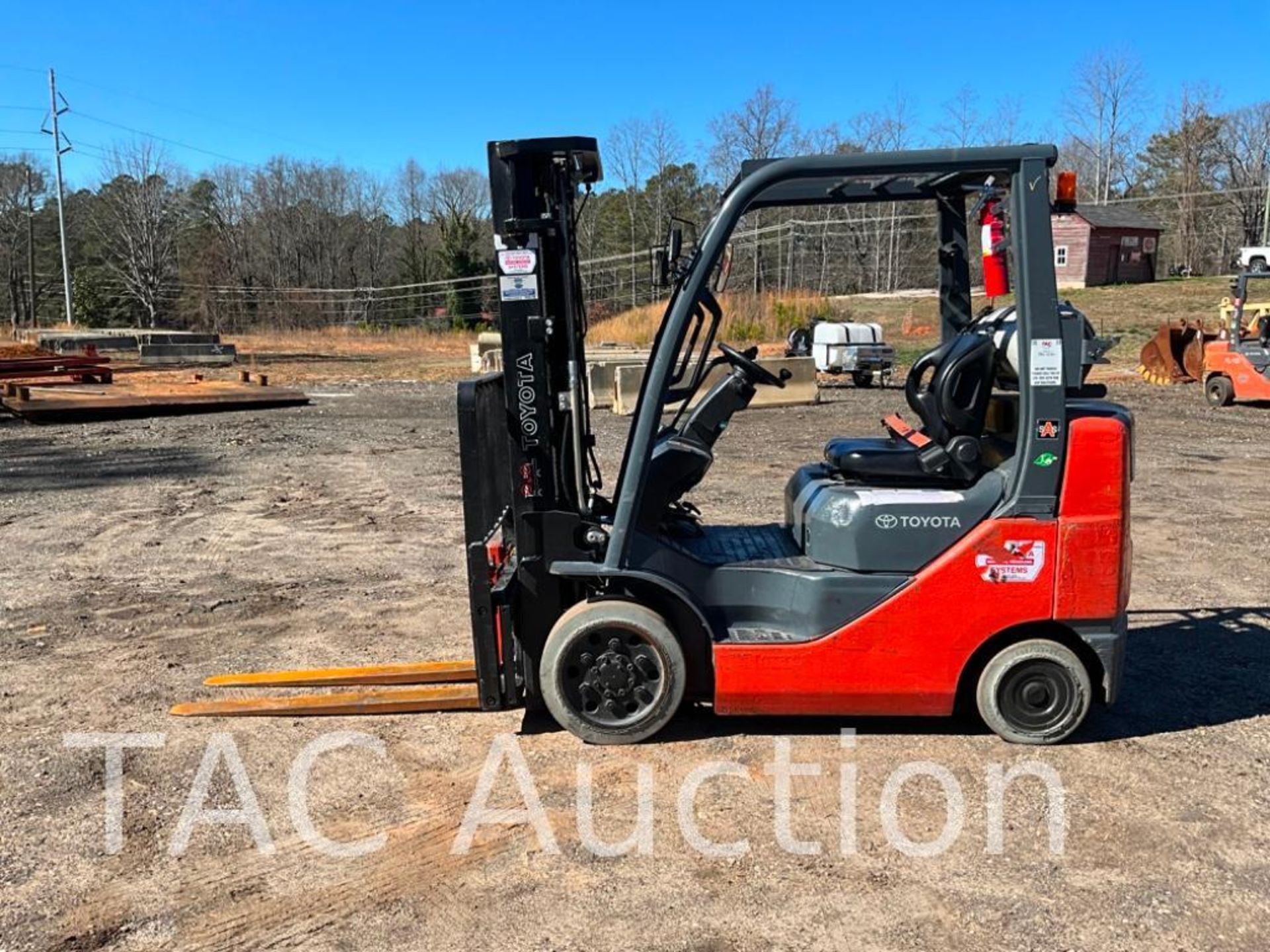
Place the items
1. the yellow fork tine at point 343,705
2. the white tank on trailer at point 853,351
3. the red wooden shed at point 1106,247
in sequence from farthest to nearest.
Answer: the red wooden shed at point 1106,247
the white tank on trailer at point 853,351
the yellow fork tine at point 343,705

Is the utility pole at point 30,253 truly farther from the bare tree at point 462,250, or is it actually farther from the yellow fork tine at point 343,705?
the yellow fork tine at point 343,705

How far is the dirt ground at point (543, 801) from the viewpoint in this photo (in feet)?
10.1

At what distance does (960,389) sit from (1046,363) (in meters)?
0.36

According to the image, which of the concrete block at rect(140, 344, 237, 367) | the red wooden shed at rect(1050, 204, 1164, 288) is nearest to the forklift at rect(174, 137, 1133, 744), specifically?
the concrete block at rect(140, 344, 237, 367)

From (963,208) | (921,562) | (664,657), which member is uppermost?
(963,208)

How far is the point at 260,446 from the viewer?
1375cm

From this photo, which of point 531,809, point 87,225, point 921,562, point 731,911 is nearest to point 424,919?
point 531,809

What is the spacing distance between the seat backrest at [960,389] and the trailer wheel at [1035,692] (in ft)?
3.16

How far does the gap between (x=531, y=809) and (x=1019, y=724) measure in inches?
83.5

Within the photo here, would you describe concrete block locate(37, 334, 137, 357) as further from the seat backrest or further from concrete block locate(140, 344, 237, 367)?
the seat backrest

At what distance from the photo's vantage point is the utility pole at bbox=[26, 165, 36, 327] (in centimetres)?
5328

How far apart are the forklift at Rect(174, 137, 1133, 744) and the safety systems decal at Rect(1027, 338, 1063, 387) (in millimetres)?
11

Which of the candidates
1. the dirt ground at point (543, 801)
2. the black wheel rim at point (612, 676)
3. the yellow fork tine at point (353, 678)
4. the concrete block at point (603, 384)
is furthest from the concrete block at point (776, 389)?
the black wheel rim at point (612, 676)

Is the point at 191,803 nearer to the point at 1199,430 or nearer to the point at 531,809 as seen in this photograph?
the point at 531,809
